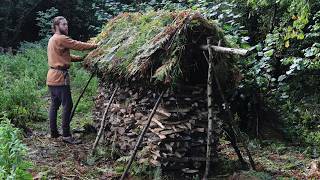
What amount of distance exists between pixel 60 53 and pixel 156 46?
2.41 metres

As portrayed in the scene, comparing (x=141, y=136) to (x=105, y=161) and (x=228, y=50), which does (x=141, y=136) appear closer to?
(x=105, y=161)

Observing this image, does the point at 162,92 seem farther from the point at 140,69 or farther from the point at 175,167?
the point at 175,167

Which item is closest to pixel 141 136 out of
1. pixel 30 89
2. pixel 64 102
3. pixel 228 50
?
pixel 228 50

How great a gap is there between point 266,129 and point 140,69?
12.1 feet

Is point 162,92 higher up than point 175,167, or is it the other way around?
point 162,92

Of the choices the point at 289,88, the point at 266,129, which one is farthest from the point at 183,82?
the point at 289,88

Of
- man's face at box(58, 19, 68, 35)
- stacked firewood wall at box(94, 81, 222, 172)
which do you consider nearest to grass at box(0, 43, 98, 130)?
man's face at box(58, 19, 68, 35)

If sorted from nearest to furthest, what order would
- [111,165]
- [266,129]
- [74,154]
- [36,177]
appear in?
[36,177] → [111,165] → [74,154] → [266,129]

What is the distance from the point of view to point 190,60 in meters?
5.99

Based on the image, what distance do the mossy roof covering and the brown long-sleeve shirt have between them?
1.84 ft

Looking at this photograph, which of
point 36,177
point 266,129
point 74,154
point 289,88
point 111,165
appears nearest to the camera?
point 36,177

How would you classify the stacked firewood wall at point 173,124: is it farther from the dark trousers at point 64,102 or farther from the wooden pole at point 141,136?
the dark trousers at point 64,102

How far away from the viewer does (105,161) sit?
6746mm

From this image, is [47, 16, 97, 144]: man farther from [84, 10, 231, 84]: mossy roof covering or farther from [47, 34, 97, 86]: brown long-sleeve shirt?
[84, 10, 231, 84]: mossy roof covering
